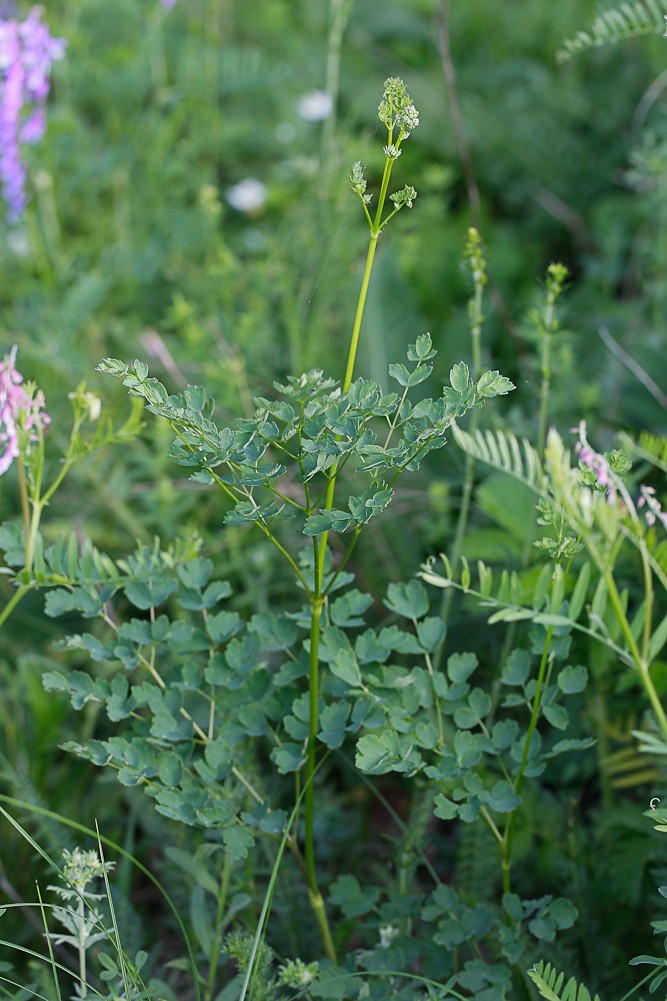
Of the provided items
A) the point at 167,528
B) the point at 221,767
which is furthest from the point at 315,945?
the point at 167,528

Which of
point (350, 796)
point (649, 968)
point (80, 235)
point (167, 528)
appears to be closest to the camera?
point (649, 968)

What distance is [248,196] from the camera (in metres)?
2.90

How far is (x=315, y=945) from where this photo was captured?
1289 millimetres

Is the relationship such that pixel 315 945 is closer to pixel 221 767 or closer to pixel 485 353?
pixel 221 767

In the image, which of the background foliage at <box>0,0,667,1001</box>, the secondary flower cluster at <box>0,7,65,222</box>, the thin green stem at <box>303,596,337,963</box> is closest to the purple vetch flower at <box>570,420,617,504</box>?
the background foliage at <box>0,0,667,1001</box>

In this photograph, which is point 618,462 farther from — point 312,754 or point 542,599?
point 312,754

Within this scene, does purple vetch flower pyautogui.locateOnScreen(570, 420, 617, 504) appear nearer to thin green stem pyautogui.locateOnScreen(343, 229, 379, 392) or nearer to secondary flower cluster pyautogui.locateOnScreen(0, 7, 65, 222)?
thin green stem pyautogui.locateOnScreen(343, 229, 379, 392)

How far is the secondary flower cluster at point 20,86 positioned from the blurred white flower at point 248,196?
30.4 inches

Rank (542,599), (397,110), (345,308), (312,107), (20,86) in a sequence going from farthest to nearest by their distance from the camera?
(312,107) → (345,308) → (20,86) → (542,599) → (397,110)

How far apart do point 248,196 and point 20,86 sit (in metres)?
0.88

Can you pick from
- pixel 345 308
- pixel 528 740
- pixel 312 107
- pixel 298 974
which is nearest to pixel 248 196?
pixel 312 107

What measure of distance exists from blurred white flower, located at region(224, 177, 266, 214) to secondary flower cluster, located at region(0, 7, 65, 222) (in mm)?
772

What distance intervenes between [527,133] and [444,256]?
0.52 m

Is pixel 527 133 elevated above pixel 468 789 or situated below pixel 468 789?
above
